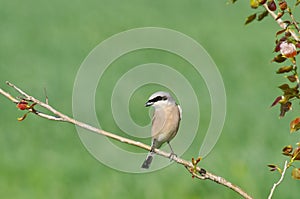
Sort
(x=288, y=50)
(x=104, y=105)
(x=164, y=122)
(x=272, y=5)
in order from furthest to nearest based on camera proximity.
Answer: (x=104, y=105) → (x=164, y=122) → (x=272, y=5) → (x=288, y=50)

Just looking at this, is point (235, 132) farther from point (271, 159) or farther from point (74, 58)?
point (74, 58)

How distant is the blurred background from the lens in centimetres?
736

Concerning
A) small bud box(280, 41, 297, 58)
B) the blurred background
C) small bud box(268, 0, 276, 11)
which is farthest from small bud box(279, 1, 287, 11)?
the blurred background

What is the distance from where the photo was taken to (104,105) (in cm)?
1202

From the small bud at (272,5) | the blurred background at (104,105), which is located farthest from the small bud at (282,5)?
the blurred background at (104,105)

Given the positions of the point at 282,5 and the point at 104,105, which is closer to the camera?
the point at 282,5

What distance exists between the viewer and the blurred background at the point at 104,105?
7.36m

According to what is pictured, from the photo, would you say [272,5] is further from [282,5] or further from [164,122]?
[164,122]

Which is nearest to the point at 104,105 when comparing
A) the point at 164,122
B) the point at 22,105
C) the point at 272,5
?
the point at 164,122

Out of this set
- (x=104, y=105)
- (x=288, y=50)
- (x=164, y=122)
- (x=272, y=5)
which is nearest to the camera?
(x=288, y=50)

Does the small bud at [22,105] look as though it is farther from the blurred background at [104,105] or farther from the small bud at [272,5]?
the blurred background at [104,105]

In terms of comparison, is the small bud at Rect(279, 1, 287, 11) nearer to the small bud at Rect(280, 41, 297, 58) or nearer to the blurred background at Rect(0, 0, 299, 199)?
the small bud at Rect(280, 41, 297, 58)

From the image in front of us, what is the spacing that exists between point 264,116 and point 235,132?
37.8 inches

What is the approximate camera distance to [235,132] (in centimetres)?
994
